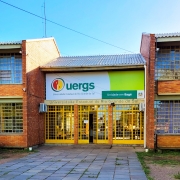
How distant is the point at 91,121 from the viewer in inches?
621

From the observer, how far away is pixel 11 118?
48.6 ft

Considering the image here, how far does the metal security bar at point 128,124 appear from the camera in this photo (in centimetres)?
1514

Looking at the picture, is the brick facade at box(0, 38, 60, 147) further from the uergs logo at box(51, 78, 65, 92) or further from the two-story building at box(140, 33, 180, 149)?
the two-story building at box(140, 33, 180, 149)

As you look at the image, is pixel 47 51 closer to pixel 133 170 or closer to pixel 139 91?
pixel 139 91

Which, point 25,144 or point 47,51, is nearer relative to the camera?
point 25,144

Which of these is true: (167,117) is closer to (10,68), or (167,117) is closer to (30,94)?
(30,94)

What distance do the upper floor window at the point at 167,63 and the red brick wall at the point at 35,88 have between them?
298 inches

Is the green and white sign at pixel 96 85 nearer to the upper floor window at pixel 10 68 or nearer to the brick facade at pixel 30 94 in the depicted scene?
the brick facade at pixel 30 94

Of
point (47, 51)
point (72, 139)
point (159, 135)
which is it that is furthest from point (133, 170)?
point (47, 51)

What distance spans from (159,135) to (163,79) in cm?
327

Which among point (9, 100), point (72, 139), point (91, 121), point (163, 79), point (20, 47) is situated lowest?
point (72, 139)

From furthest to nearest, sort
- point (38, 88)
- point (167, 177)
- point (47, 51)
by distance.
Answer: point (47, 51) < point (38, 88) < point (167, 177)

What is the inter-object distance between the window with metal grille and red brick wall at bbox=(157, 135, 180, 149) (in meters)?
0.42

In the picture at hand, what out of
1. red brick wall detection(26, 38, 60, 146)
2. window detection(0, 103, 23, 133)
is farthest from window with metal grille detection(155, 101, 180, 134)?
window detection(0, 103, 23, 133)
